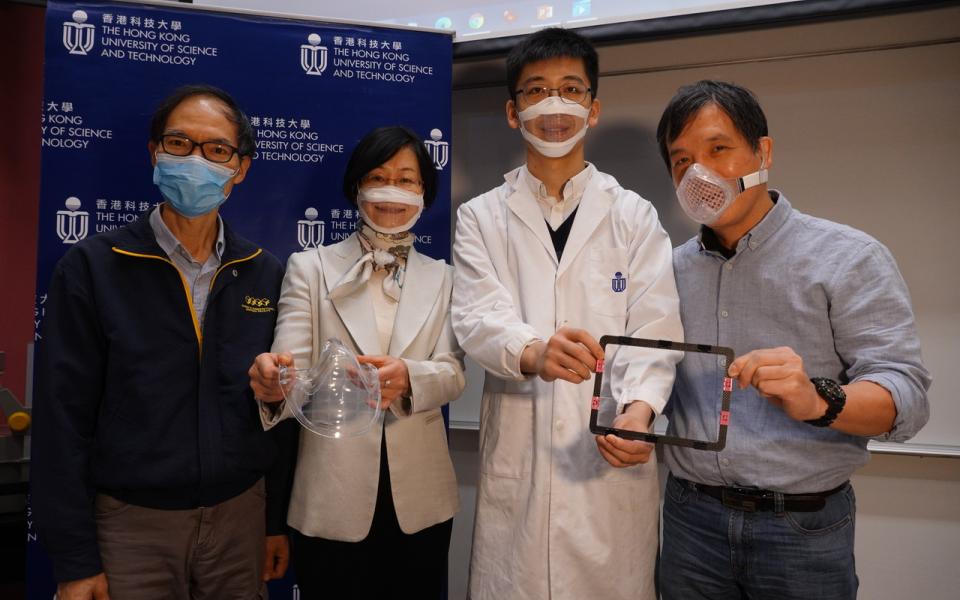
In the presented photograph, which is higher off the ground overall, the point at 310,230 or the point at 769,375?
the point at 310,230

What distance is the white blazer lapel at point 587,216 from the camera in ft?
6.65

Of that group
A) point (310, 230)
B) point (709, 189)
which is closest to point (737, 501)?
point (709, 189)

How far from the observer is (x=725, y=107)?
70.4 inches

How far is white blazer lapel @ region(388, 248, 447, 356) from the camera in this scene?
203 centimetres

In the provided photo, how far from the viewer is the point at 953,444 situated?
2.80 metres

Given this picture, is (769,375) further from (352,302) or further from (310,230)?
(310,230)

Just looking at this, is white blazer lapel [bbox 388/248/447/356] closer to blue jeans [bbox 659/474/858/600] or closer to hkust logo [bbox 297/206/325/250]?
hkust logo [bbox 297/206/325/250]

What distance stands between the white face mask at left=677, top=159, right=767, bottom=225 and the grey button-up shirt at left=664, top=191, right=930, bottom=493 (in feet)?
0.34

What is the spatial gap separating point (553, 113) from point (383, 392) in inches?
39.8

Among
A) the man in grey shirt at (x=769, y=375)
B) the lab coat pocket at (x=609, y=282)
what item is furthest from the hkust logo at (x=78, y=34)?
the man in grey shirt at (x=769, y=375)

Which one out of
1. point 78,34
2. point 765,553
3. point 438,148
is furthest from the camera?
point 438,148

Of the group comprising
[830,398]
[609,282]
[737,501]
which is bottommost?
[737,501]

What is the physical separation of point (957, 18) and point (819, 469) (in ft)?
7.16

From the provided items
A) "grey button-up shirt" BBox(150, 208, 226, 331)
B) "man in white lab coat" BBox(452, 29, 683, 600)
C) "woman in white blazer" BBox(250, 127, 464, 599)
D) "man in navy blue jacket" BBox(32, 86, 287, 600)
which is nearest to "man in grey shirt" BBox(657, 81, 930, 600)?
"man in white lab coat" BBox(452, 29, 683, 600)
